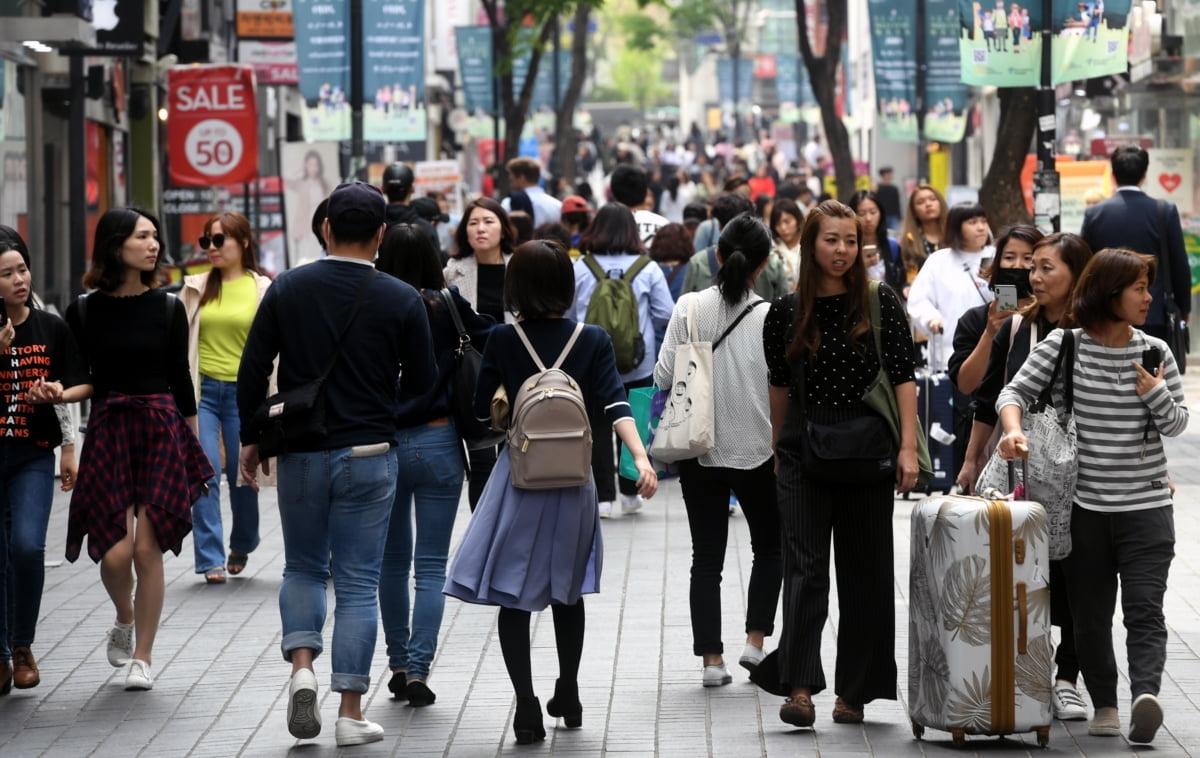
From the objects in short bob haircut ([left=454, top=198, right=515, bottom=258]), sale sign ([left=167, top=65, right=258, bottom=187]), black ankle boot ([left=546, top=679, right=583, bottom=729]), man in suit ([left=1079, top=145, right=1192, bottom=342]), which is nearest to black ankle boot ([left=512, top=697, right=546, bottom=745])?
black ankle boot ([left=546, top=679, right=583, bottom=729])

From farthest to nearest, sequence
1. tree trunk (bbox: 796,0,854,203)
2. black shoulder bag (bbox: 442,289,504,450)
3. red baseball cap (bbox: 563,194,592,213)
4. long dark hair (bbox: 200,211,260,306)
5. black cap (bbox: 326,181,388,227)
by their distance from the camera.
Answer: tree trunk (bbox: 796,0,854,203), red baseball cap (bbox: 563,194,592,213), long dark hair (bbox: 200,211,260,306), black shoulder bag (bbox: 442,289,504,450), black cap (bbox: 326,181,388,227)

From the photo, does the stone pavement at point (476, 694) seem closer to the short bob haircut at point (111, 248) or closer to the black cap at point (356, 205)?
the short bob haircut at point (111, 248)

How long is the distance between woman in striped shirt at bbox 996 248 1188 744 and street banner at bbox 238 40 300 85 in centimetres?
2179

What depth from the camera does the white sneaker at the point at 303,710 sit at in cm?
655

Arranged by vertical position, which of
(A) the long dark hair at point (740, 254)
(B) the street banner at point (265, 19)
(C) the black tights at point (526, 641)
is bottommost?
(C) the black tights at point (526, 641)

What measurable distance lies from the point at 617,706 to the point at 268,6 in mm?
21853

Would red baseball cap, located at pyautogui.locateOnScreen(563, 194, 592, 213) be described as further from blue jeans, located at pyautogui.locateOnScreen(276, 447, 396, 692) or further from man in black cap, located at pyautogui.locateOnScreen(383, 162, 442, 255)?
blue jeans, located at pyautogui.locateOnScreen(276, 447, 396, 692)

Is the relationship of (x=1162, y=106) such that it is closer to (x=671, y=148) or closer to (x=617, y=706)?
(x=617, y=706)

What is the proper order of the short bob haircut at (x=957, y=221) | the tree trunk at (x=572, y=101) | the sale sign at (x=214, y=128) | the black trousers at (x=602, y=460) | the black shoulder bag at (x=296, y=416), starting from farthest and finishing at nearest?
the tree trunk at (x=572, y=101) < the sale sign at (x=214, y=128) < the short bob haircut at (x=957, y=221) < the black trousers at (x=602, y=460) < the black shoulder bag at (x=296, y=416)

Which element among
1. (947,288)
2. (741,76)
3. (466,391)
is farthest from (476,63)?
(741,76)

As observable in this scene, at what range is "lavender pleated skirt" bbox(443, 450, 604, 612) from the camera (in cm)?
673

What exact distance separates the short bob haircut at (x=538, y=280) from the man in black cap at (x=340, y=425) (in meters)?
0.34

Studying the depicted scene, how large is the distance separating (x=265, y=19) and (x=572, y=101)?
13279 mm

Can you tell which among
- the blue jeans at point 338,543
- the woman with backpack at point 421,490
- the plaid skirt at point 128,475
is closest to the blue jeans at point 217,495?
the plaid skirt at point 128,475
